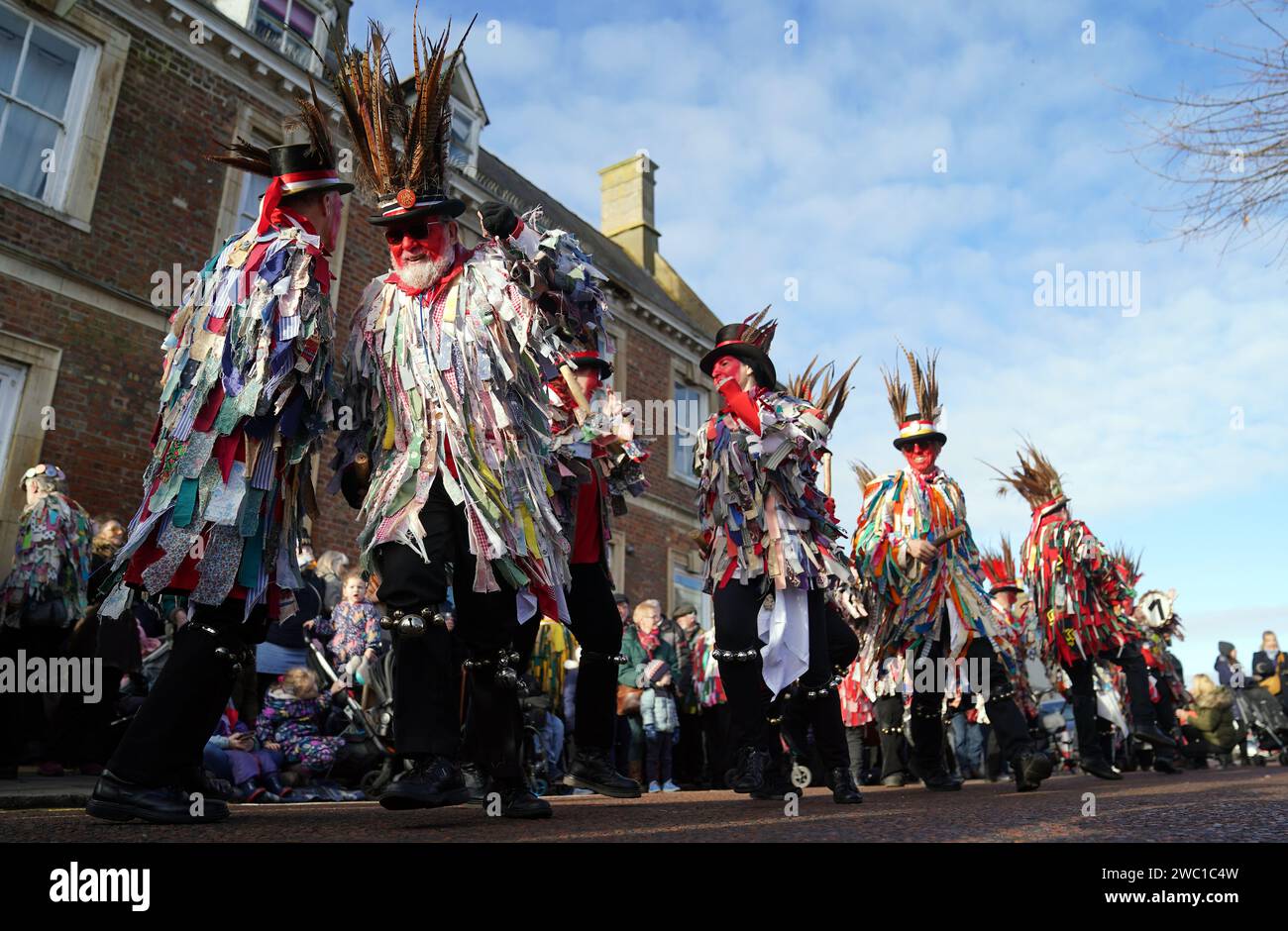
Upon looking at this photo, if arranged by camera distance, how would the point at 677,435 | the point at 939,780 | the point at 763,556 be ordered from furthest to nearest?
the point at 677,435, the point at 939,780, the point at 763,556

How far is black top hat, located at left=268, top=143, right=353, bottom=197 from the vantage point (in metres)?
3.16

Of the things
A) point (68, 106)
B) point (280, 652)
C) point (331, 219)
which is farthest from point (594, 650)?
point (68, 106)

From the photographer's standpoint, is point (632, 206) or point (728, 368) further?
point (632, 206)

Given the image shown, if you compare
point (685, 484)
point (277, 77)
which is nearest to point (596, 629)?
point (277, 77)

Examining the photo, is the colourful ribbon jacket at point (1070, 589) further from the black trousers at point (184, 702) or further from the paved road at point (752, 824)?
the black trousers at point (184, 702)

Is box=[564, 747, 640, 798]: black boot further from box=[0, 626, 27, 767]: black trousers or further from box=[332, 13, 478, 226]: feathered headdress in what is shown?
box=[0, 626, 27, 767]: black trousers

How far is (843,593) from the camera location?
5.67 meters

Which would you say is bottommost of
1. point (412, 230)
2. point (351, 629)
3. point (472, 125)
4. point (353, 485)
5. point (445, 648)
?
point (445, 648)

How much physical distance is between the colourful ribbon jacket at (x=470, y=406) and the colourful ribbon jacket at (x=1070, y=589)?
18.4 feet

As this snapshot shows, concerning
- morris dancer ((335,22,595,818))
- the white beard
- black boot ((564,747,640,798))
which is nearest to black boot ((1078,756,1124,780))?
black boot ((564,747,640,798))

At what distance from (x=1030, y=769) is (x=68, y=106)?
1094cm

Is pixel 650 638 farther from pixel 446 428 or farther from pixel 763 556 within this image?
pixel 446 428

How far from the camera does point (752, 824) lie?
9.53ft
